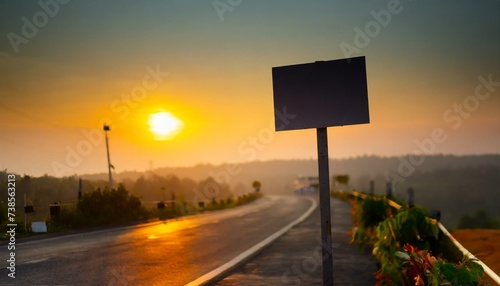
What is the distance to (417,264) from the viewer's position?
5.99 m

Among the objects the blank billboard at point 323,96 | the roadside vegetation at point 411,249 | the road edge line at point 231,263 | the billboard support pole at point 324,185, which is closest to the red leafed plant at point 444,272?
the roadside vegetation at point 411,249

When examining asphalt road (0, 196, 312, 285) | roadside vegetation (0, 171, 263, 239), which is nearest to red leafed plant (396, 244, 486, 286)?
asphalt road (0, 196, 312, 285)

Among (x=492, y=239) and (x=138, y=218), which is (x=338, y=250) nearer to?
(x=492, y=239)

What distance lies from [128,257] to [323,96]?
7951 mm

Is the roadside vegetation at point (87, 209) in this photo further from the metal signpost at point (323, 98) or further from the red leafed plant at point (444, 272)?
the red leafed plant at point (444, 272)

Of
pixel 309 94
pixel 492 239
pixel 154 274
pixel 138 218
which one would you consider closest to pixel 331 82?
pixel 309 94

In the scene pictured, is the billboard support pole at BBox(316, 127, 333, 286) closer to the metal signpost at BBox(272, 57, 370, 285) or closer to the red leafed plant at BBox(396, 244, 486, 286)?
the metal signpost at BBox(272, 57, 370, 285)

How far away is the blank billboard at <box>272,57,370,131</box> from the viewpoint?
7.88 m

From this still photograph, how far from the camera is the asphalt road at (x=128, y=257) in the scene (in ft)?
34.9

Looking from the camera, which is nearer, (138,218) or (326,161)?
(326,161)

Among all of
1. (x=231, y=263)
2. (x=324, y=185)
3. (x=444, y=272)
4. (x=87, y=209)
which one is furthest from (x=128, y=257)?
(x=87, y=209)

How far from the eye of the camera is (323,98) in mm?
7996

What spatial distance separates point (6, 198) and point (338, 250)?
13.6 m

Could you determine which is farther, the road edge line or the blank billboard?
the road edge line
